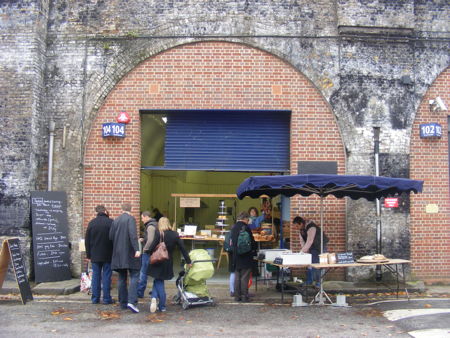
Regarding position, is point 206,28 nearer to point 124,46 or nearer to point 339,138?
point 124,46

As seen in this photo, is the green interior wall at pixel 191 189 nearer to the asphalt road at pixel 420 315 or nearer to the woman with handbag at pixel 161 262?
the woman with handbag at pixel 161 262

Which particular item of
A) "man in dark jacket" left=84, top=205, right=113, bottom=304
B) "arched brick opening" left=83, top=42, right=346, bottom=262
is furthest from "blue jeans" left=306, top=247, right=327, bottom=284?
"man in dark jacket" left=84, top=205, right=113, bottom=304

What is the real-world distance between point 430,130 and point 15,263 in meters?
9.15

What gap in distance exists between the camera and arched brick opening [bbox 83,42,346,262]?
11.9 metres

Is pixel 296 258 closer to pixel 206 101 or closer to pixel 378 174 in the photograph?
pixel 378 174

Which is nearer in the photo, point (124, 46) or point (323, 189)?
point (323, 189)

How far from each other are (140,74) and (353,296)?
6.72 metres

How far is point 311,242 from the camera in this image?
10672 millimetres

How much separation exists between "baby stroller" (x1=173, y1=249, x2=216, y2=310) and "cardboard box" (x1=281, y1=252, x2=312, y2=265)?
1.37 m

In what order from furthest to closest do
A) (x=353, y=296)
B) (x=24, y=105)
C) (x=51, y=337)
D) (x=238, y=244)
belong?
(x=24, y=105) → (x=353, y=296) → (x=238, y=244) → (x=51, y=337)

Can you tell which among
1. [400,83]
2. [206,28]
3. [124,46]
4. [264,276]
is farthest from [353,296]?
[124,46]

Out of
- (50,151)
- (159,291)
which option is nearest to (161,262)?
(159,291)

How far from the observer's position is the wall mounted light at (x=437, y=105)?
1193cm

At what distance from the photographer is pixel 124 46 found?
12.1 metres
